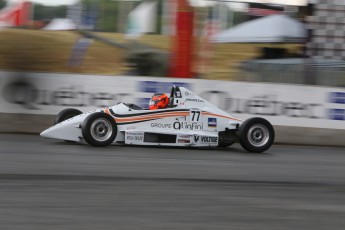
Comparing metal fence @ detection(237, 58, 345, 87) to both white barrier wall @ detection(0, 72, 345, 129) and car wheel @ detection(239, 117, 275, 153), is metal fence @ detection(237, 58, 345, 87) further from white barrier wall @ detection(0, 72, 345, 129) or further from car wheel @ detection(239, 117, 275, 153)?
car wheel @ detection(239, 117, 275, 153)

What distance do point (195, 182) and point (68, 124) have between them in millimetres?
3735

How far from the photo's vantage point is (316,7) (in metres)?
17.8

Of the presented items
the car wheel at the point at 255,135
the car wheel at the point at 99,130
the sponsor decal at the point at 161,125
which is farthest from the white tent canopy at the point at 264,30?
the car wheel at the point at 99,130

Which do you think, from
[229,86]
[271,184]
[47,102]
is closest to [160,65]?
[229,86]

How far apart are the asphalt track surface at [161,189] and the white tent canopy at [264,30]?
269 inches

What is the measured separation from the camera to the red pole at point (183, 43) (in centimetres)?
1502

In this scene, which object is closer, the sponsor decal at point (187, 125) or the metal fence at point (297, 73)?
the sponsor decal at point (187, 125)

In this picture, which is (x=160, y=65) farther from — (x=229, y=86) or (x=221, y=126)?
(x=221, y=126)

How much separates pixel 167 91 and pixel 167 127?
8.43 feet

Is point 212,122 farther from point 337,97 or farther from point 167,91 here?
point 337,97

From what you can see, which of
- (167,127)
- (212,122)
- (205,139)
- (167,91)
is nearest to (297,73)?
(167,91)

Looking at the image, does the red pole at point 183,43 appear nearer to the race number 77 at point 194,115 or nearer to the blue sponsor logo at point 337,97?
the blue sponsor logo at point 337,97

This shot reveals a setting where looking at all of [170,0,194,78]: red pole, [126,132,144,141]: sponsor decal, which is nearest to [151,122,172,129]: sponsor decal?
[126,132,144,141]: sponsor decal

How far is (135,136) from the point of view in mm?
11477
